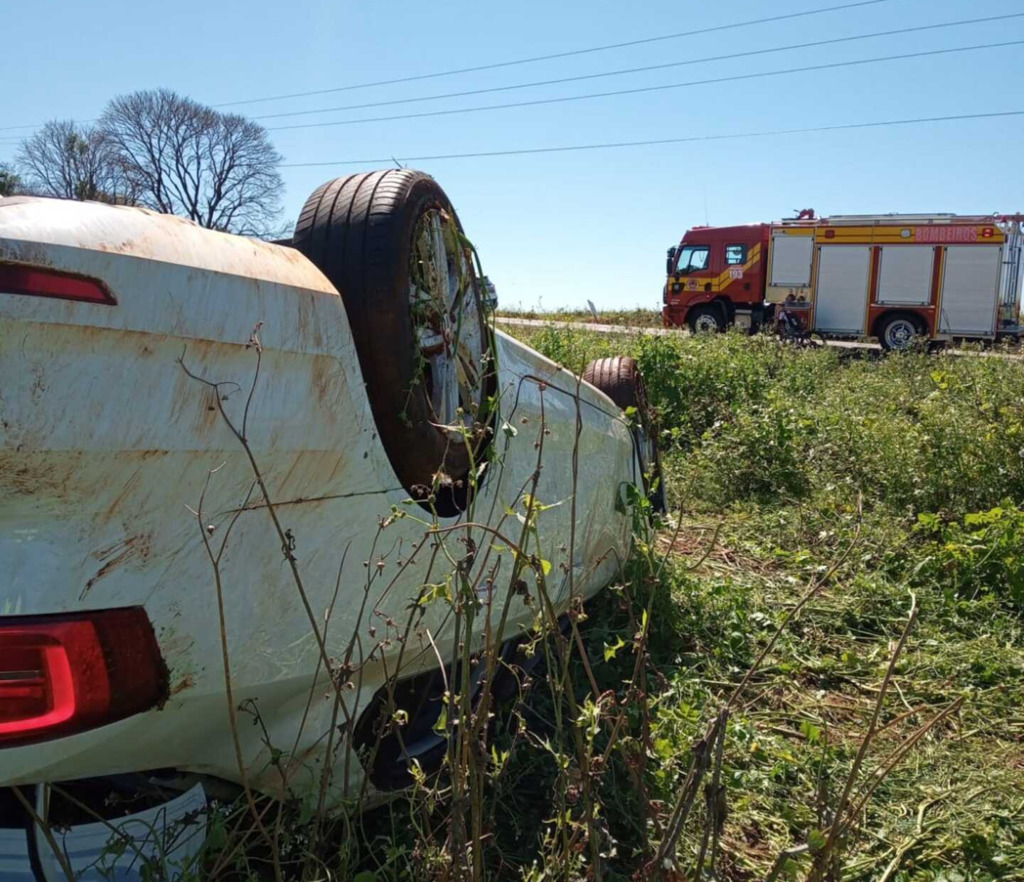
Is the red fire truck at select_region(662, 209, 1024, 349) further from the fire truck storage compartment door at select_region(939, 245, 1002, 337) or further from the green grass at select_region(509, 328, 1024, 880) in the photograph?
the green grass at select_region(509, 328, 1024, 880)

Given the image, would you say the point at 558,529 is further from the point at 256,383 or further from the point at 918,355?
the point at 918,355

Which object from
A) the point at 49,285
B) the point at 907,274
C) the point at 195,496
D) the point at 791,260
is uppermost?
the point at 791,260

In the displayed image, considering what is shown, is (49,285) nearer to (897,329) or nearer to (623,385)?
(623,385)

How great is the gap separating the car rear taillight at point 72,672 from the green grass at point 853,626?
100 cm

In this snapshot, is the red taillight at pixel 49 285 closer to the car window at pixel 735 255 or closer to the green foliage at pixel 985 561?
the green foliage at pixel 985 561

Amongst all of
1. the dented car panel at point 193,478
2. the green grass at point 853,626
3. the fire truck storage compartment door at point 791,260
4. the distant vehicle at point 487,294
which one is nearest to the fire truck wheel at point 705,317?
the fire truck storage compartment door at point 791,260

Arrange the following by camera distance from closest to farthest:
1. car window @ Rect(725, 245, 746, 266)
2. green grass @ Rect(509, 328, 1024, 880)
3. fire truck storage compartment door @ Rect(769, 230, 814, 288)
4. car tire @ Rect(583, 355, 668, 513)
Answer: green grass @ Rect(509, 328, 1024, 880)
car tire @ Rect(583, 355, 668, 513)
fire truck storage compartment door @ Rect(769, 230, 814, 288)
car window @ Rect(725, 245, 746, 266)

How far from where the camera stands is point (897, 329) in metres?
22.3

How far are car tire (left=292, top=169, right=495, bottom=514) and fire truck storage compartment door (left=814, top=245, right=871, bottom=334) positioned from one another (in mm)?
21663

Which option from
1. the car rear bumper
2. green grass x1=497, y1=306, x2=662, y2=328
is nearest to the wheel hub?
the car rear bumper

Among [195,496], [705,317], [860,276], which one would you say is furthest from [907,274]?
[195,496]

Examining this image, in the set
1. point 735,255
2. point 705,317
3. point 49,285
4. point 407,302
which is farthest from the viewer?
point 705,317

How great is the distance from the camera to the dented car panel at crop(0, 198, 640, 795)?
1301 mm

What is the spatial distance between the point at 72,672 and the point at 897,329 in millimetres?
23414
